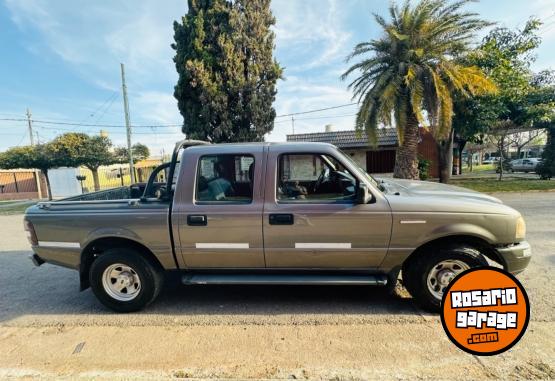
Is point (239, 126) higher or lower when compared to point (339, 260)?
higher

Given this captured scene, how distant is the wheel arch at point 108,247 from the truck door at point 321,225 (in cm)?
140

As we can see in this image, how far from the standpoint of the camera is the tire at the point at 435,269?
2893mm

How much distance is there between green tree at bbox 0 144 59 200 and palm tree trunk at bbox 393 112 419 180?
65.6ft

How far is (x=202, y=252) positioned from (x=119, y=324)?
120cm

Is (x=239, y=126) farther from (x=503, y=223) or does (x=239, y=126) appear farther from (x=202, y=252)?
(x=503, y=223)

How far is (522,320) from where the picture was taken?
7.29 feet

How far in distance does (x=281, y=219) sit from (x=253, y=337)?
1.19 meters

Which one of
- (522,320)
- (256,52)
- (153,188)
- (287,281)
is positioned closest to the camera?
(522,320)

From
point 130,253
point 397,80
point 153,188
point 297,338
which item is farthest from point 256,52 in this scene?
point 297,338

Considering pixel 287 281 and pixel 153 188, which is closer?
pixel 287 281

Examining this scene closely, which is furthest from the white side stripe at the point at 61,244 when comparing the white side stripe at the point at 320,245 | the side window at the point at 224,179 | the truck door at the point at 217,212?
the white side stripe at the point at 320,245

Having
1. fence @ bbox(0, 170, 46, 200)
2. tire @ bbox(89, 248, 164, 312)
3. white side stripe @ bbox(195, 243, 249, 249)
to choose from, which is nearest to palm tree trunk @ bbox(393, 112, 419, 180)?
white side stripe @ bbox(195, 243, 249, 249)

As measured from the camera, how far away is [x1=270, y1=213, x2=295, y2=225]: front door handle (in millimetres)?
2941

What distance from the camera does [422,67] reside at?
1085 centimetres
